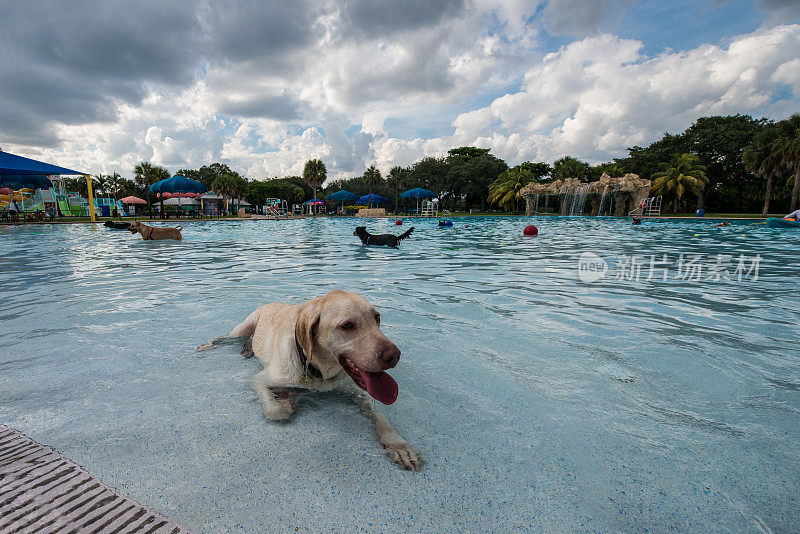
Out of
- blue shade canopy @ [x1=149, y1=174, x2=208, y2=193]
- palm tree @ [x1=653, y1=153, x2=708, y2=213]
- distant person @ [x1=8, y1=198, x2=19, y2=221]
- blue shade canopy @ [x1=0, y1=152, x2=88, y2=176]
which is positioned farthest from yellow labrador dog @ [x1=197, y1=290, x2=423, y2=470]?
palm tree @ [x1=653, y1=153, x2=708, y2=213]

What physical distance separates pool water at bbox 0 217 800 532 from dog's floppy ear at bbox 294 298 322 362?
0.57m

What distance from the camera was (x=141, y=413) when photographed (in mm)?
2689

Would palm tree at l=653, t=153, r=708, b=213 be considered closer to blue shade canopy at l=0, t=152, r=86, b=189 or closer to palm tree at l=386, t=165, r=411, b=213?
palm tree at l=386, t=165, r=411, b=213

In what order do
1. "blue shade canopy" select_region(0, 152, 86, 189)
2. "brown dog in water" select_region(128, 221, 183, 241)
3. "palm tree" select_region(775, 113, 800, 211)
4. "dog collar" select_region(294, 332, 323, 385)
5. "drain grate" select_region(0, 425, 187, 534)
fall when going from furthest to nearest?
"palm tree" select_region(775, 113, 800, 211), "blue shade canopy" select_region(0, 152, 86, 189), "brown dog in water" select_region(128, 221, 183, 241), "dog collar" select_region(294, 332, 323, 385), "drain grate" select_region(0, 425, 187, 534)

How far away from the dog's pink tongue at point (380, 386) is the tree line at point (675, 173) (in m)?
53.1

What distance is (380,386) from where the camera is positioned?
2.29 m

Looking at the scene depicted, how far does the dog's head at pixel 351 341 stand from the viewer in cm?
225

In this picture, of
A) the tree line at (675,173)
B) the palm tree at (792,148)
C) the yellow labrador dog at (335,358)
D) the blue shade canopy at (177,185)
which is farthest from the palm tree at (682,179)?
the yellow labrador dog at (335,358)

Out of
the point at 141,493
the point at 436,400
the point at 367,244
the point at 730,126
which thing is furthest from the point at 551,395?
→ the point at 730,126

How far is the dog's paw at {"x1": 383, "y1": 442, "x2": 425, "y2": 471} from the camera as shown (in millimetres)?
2178

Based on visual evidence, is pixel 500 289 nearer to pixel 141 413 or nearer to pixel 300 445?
pixel 300 445

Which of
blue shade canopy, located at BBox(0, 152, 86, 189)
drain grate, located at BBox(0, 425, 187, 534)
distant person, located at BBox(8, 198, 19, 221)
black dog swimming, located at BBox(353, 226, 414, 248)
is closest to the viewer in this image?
drain grate, located at BBox(0, 425, 187, 534)

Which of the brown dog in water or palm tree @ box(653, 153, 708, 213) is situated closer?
the brown dog in water

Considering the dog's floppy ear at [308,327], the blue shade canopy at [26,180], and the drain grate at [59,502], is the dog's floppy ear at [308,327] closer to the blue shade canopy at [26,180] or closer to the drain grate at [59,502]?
the drain grate at [59,502]
